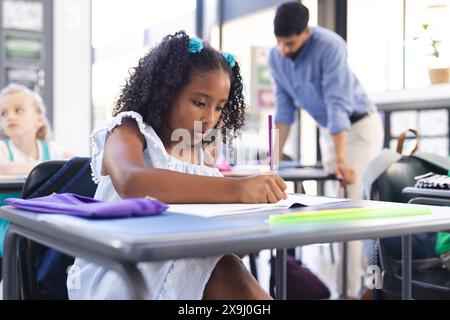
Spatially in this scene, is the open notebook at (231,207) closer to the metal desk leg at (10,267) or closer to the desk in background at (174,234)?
the desk in background at (174,234)

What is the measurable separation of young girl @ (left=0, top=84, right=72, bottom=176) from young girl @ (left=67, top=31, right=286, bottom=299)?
1.24 meters

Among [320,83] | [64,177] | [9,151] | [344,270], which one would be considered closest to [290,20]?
[320,83]

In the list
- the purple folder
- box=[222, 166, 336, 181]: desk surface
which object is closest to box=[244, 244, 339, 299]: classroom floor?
box=[222, 166, 336, 181]: desk surface

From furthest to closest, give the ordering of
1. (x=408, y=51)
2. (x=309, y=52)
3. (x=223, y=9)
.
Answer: (x=223, y=9) < (x=408, y=51) < (x=309, y=52)

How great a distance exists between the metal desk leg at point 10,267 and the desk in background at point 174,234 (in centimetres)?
4

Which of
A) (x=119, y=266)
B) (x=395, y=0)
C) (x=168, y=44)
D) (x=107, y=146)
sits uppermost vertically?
(x=395, y=0)

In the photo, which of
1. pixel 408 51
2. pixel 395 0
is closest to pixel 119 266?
pixel 408 51

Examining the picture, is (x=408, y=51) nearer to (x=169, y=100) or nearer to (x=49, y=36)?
(x=49, y=36)

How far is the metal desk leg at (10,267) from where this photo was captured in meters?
0.91

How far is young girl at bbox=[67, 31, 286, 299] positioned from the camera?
0.94 metres

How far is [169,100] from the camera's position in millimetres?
1250

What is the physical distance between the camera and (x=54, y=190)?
4.54 ft

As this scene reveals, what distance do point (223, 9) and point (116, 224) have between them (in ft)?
15.8

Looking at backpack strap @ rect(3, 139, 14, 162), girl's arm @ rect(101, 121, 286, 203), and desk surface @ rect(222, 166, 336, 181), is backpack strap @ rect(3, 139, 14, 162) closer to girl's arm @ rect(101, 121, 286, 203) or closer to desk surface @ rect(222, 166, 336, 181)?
desk surface @ rect(222, 166, 336, 181)
